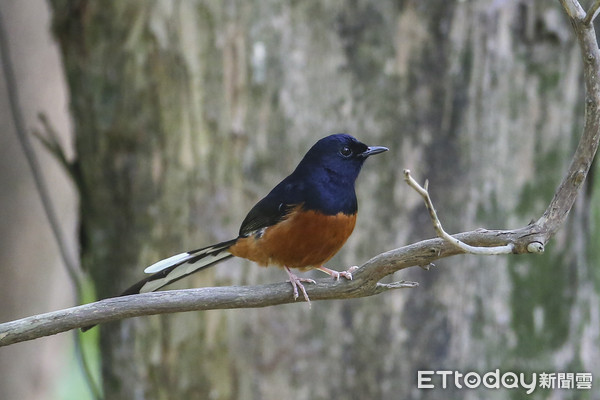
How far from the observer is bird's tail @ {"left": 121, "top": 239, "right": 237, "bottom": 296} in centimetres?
318

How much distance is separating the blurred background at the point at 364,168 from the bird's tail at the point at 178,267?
4.51ft

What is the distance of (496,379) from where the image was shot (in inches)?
190

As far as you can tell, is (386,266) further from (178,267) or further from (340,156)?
(178,267)

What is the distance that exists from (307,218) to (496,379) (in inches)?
101

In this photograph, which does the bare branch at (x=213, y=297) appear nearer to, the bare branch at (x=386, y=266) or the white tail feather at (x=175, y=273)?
the bare branch at (x=386, y=266)

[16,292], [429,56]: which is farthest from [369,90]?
[16,292]

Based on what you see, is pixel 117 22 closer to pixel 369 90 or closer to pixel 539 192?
pixel 369 90

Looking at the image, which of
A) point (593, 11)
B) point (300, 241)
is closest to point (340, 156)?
point (300, 241)

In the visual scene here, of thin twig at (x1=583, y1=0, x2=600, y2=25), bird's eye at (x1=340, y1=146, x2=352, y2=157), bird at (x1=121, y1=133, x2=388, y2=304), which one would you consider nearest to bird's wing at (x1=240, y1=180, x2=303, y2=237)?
bird at (x1=121, y1=133, x2=388, y2=304)

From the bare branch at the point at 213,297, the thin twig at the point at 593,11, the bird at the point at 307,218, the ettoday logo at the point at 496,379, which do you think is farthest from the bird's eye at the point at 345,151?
the ettoday logo at the point at 496,379

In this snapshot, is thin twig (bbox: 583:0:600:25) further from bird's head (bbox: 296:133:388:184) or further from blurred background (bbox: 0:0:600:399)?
blurred background (bbox: 0:0:600:399)

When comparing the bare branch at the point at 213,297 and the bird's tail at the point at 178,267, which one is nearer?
the bare branch at the point at 213,297

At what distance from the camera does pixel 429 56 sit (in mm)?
4824

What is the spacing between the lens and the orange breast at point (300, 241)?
9.50 ft
